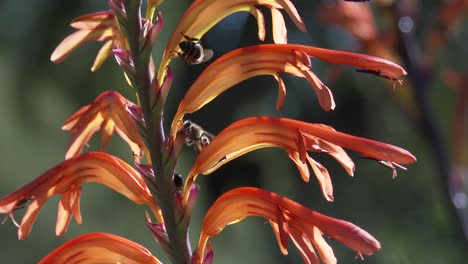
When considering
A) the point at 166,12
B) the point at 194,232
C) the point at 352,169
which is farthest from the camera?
the point at 166,12

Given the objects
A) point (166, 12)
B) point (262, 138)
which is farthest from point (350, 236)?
point (166, 12)

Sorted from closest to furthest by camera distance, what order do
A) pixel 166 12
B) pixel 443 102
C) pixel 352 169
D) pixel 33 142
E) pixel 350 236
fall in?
pixel 350 236
pixel 352 169
pixel 33 142
pixel 166 12
pixel 443 102

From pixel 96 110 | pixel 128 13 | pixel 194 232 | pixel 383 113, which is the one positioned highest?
pixel 128 13

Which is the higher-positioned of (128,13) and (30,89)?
(128,13)

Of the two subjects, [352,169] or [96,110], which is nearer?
[352,169]

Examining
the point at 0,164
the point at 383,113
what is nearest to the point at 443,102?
the point at 383,113

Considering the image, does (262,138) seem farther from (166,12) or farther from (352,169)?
(166,12)

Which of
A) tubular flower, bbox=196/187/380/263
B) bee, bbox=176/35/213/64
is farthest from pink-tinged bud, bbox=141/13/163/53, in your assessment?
tubular flower, bbox=196/187/380/263
